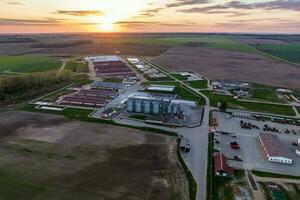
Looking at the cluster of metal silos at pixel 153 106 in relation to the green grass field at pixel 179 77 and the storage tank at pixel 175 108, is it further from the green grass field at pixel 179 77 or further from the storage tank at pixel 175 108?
the green grass field at pixel 179 77

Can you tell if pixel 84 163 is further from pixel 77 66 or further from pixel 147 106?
pixel 77 66

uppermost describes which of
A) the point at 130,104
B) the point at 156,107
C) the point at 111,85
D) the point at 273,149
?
the point at 111,85

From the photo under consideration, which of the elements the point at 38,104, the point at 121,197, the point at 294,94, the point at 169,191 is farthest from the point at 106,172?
the point at 294,94

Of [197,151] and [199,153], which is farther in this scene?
[197,151]

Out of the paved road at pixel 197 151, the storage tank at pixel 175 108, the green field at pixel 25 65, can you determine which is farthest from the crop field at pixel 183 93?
the green field at pixel 25 65

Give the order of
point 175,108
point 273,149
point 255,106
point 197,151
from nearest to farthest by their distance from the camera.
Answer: point 273,149
point 197,151
point 175,108
point 255,106

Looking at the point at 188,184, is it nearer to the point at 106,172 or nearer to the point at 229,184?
→ the point at 229,184

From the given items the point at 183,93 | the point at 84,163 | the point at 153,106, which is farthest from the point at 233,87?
the point at 84,163
